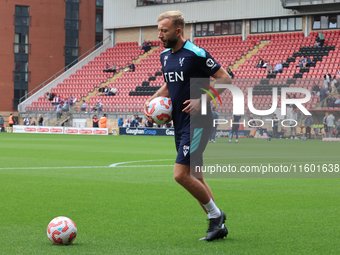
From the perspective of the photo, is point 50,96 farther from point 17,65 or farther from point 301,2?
point 301,2

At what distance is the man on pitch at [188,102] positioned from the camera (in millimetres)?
5082

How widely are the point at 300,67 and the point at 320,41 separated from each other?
379 cm

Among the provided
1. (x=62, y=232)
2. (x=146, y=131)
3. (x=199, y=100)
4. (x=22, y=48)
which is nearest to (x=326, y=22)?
(x=146, y=131)

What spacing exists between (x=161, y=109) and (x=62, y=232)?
1619mm

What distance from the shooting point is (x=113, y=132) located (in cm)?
3791

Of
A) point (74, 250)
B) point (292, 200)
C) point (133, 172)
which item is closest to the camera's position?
point (74, 250)

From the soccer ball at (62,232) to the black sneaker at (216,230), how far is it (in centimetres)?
132

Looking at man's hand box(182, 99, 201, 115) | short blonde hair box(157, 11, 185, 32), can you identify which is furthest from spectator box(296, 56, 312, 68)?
man's hand box(182, 99, 201, 115)

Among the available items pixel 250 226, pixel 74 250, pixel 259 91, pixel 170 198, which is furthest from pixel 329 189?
pixel 259 91

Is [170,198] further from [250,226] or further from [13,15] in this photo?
[13,15]

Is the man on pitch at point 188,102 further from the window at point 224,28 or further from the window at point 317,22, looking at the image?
the window at point 224,28

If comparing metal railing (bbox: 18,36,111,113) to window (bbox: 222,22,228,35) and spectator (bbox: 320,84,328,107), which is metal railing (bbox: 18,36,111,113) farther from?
spectator (bbox: 320,84,328,107)

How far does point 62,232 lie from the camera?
15.6 feet

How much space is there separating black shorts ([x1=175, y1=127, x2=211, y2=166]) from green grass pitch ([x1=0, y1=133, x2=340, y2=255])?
2.59 feet
